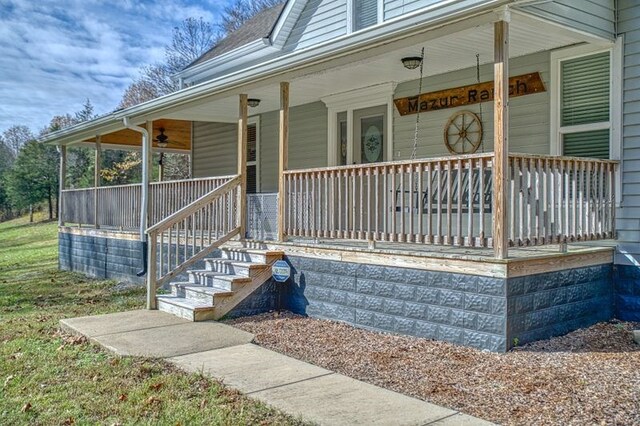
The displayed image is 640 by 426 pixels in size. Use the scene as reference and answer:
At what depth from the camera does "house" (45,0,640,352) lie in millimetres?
5297

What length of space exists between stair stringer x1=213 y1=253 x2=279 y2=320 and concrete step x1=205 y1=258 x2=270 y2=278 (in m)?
0.07

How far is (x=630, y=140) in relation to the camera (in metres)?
6.12

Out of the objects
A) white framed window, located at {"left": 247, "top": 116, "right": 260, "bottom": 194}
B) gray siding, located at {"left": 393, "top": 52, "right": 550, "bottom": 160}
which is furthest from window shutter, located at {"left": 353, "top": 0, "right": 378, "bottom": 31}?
white framed window, located at {"left": 247, "top": 116, "right": 260, "bottom": 194}

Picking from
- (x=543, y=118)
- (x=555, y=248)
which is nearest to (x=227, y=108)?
(x=543, y=118)

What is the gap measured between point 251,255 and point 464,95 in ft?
12.3

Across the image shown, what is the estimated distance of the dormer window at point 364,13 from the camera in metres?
10.3

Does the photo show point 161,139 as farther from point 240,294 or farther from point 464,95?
point 464,95

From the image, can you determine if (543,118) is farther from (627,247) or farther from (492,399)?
(492,399)

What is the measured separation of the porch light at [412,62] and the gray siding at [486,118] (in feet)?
3.02

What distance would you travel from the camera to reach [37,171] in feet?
116

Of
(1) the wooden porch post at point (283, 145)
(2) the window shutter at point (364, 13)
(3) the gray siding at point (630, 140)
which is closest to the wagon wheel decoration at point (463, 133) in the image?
(3) the gray siding at point (630, 140)

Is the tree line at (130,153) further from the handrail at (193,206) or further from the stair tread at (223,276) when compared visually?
the stair tread at (223,276)

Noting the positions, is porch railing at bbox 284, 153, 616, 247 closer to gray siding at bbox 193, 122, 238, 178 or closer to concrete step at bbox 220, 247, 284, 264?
concrete step at bbox 220, 247, 284, 264

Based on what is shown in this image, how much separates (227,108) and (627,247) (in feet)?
23.2
